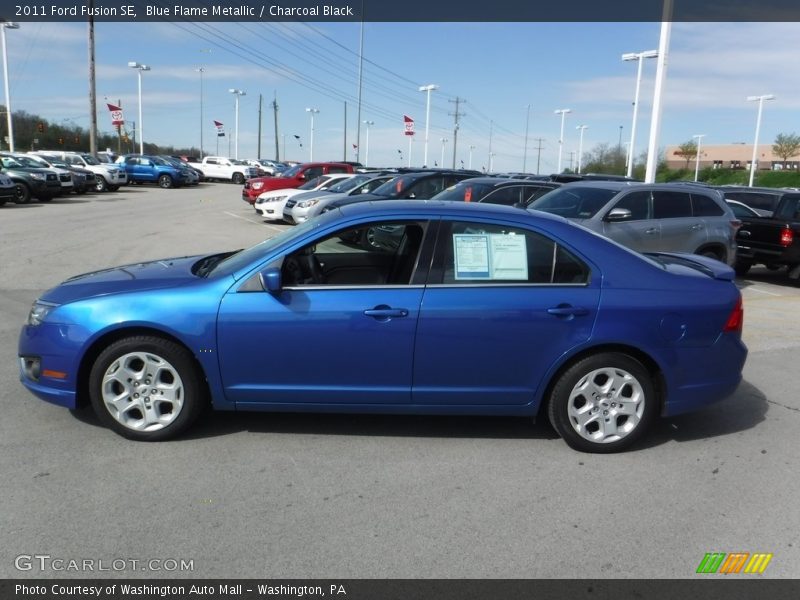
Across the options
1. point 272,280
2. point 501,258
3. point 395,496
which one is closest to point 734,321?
point 501,258

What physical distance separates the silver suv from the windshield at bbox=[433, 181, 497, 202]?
2419 millimetres

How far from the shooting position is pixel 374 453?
422 cm

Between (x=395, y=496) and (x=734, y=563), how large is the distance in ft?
5.62

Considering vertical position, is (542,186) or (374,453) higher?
(542,186)

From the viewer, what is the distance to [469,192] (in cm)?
1301

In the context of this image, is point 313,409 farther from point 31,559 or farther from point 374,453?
point 31,559

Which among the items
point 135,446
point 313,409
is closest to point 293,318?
point 313,409

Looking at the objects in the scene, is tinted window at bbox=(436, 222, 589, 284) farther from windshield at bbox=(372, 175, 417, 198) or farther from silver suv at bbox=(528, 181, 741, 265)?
windshield at bbox=(372, 175, 417, 198)

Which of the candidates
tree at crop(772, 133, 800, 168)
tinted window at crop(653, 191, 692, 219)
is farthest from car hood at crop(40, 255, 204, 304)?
tree at crop(772, 133, 800, 168)

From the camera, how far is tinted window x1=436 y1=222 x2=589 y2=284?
4.24m

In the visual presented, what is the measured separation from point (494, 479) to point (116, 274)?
2937 millimetres

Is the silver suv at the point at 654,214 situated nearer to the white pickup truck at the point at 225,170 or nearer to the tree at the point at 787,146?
the white pickup truck at the point at 225,170

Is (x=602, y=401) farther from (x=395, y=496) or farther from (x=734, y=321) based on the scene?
(x=395, y=496)

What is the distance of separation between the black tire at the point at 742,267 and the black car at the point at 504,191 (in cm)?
385
